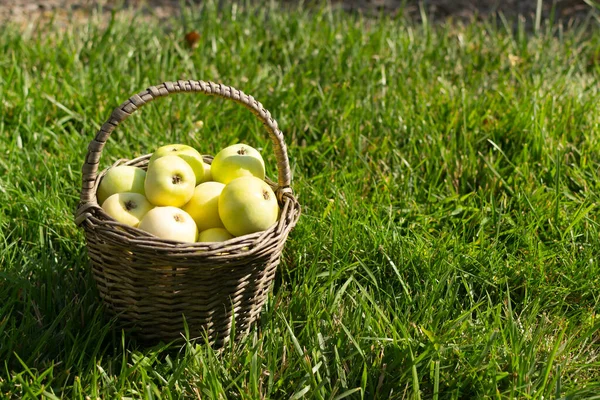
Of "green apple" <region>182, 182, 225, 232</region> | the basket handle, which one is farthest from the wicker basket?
"green apple" <region>182, 182, 225, 232</region>

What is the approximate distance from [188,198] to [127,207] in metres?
0.19

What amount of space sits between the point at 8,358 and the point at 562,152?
7.76ft

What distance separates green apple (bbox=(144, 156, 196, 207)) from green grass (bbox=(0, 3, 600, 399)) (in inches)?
16.9

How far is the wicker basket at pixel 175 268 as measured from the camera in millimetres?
1921

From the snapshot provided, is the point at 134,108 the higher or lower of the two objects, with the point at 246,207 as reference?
higher

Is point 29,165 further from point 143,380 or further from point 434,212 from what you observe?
point 434,212

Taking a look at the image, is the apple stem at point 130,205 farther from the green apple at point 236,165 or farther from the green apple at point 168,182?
the green apple at point 236,165

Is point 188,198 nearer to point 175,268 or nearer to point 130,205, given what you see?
point 130,205

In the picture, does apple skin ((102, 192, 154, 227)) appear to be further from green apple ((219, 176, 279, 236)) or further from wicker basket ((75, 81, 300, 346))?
green apple ((219, 176, 279, 236))

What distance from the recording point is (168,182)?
2100mm

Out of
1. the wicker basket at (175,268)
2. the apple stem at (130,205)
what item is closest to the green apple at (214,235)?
the wicker basket at (175,268)

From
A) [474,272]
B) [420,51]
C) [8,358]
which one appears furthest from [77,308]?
[420,51]

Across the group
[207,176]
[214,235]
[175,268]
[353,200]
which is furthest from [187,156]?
[353,200]

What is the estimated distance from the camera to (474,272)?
2.50 metres
